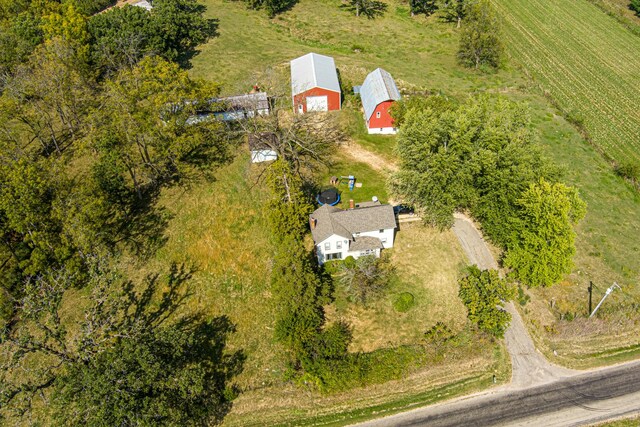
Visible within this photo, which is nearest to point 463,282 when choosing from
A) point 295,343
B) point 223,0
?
point 295,343

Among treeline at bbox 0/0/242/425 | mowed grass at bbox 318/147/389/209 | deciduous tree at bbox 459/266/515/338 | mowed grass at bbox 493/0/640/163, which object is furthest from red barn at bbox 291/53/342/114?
mowed grass at bbox 493/0/640/163

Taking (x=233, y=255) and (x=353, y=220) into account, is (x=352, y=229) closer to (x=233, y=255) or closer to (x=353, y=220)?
(x=353, y=220)

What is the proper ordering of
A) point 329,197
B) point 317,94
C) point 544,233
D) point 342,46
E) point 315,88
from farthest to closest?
point 342,46
point 317,94
point 315,88
point 329,197
point 544,233

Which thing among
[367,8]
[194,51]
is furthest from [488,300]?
[367,8]

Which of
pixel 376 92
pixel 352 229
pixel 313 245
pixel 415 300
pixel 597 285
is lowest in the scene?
pixel 415 300

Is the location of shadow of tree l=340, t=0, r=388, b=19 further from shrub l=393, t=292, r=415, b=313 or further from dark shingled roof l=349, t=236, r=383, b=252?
shrub l=393, t=292, r=415, b=313

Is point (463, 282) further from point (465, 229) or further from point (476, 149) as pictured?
point (476, 149)
